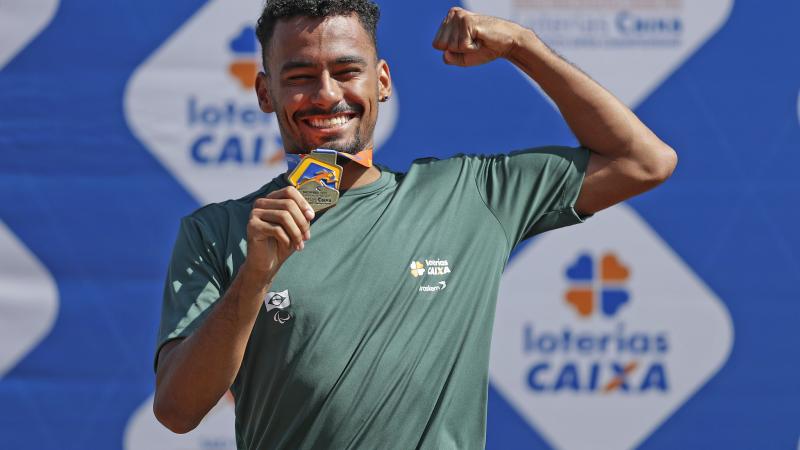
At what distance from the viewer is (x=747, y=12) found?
8.63ft

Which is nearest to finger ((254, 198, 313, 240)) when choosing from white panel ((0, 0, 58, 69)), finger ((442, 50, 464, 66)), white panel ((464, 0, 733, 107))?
finger ((442, 50, 464, 66))

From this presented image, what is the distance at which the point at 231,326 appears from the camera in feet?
4.41

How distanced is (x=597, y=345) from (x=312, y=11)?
4.59ft

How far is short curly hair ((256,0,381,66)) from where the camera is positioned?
1.62 meters

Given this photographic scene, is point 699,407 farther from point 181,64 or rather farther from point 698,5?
point 181,64

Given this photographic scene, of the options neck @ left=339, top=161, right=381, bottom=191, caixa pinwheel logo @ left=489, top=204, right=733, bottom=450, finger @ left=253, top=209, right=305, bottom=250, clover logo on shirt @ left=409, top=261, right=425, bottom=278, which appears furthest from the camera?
caixa pinwheel logo @ left=489, top=204, right=733, bottom=450

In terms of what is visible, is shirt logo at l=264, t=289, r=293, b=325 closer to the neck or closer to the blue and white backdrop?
the neck

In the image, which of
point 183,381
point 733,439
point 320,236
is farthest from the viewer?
point 733,439

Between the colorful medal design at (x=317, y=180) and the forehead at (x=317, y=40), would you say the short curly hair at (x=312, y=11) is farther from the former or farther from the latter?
the colorful medal design at (x=317, y=180)

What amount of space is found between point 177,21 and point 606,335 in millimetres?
1447

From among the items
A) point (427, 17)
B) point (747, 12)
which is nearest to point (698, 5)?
→ point (747, 12)

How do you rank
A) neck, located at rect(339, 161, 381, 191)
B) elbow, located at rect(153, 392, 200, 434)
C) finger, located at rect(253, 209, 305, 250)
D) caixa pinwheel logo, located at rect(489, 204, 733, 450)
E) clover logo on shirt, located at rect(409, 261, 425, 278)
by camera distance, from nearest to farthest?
1. finger, located at rect(253, 209, 305, 250)
2. elbow, located at rect(153, 392, 200, 434)
3. clover logo on shirt, located at rect(409, 261, 425, 278)
4. neck, located at rect(339, 161, 381, 191)
5. caixa pinwheel logo, located at rect(489, 204, 733, 450)

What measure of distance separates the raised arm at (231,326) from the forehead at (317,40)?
368mm

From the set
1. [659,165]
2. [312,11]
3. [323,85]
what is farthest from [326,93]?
[659,165]
